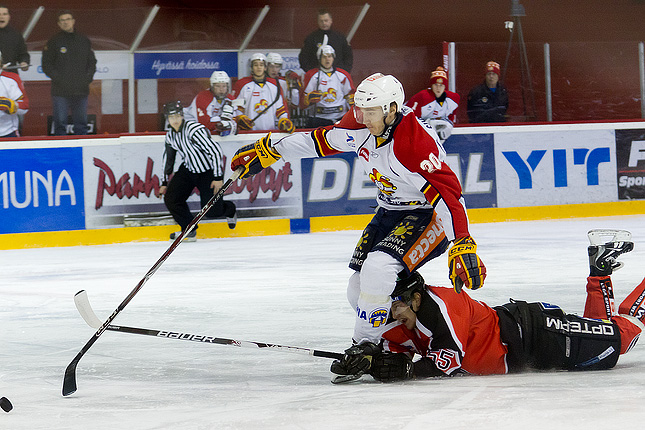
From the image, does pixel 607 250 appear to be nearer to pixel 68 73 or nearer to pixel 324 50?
pixel 324 50

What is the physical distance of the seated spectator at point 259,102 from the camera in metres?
8.88

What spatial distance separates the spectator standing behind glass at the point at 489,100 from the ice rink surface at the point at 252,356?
249 centimetres

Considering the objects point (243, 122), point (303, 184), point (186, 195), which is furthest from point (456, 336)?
point (243, 122)

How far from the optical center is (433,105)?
9242 mm

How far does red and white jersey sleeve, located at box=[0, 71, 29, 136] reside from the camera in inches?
328

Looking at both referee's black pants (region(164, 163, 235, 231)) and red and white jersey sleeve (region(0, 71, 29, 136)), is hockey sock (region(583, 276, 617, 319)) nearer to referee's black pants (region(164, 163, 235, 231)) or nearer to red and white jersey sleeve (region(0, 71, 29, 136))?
referee's black pants (region(164, 163, 235, 231))

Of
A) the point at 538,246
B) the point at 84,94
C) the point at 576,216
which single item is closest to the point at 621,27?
the point at 576,216

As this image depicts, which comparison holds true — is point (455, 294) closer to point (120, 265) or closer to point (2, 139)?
point (120, 265)

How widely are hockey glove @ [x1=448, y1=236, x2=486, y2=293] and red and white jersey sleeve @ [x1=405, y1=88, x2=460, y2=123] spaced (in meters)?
6.32

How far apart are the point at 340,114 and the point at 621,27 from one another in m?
7.57

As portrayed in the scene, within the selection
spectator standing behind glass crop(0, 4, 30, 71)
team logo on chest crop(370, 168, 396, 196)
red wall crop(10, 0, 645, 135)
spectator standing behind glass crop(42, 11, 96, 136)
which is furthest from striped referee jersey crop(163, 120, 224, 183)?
team logo on chest crop(370, 168, 396, 196)

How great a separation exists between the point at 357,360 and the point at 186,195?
561 cm

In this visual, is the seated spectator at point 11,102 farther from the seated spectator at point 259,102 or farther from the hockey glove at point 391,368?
the hockey glove at point 391,368

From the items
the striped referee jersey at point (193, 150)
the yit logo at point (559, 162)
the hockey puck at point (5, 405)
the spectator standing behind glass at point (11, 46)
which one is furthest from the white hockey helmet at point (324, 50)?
the hockey puck at point (5, 405)
